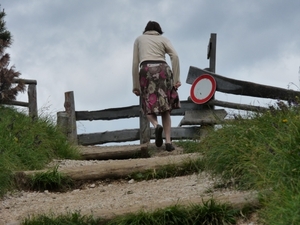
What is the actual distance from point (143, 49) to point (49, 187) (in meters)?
2.84

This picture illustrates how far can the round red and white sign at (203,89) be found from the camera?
1078 centimetres

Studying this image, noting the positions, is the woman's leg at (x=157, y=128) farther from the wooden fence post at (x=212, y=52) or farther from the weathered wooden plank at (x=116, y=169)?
the wooden fence post at (x=212, y=52)

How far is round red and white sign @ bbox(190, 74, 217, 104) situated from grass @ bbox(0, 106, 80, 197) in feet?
7.96

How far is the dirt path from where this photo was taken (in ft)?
16.4

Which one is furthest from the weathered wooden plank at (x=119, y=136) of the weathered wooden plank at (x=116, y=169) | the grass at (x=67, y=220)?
the grass at (x=67, y=220)

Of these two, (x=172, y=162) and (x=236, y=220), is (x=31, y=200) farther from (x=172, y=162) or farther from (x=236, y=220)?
(x=236, y=220)

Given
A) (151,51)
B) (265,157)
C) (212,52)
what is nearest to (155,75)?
(151,51)

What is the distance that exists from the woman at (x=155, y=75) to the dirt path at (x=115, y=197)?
2.10m

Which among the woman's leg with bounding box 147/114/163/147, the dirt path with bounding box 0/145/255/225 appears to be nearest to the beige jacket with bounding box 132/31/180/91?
the woman's leg with bounding box 147/114/163/147

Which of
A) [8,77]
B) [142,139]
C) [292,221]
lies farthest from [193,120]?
[292,221]

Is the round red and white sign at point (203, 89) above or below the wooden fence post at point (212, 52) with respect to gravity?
below

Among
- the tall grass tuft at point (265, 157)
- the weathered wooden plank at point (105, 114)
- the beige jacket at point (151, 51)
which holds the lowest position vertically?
the tall grass tuft at point (265, 157)

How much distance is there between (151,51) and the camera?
8.97 m

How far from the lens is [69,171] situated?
23.6 ft
